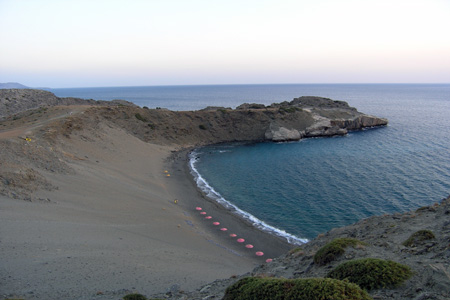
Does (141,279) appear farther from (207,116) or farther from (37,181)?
(207,116)

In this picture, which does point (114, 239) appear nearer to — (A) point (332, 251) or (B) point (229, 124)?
(A) point (332, 251)

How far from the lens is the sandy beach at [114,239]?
613 inches

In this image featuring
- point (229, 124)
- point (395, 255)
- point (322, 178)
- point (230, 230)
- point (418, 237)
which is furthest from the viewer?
point (229, 124)

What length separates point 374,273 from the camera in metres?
10.0

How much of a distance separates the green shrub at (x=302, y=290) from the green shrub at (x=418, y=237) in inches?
265

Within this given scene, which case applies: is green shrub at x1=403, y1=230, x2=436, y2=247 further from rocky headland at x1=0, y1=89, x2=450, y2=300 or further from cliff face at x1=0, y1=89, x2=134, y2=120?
cliff face at x1=0, y1=89, x2=134, y2=120

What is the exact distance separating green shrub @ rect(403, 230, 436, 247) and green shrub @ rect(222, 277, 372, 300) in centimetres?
673

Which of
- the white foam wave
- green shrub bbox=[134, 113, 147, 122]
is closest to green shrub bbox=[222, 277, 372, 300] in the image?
the white foam wave

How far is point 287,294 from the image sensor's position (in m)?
8.56

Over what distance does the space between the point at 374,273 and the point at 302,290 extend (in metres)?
3.30

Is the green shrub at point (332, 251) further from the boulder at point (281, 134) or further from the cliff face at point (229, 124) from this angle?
the boulder at point (281, 134)

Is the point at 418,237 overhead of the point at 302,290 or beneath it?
beneath

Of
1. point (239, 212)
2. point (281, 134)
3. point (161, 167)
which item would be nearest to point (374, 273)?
point (239, 212)

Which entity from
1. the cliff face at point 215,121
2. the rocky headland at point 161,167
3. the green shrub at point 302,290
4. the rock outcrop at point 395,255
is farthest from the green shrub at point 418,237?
the cliff face at point 215,121
